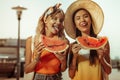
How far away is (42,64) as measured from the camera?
11.9 ft

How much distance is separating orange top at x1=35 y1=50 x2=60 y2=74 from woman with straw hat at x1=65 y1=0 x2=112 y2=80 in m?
0.22

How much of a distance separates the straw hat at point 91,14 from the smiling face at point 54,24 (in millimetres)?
89

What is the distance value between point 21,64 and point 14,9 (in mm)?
894

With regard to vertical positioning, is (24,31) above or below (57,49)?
above

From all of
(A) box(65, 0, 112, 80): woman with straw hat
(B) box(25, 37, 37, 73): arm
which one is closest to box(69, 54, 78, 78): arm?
(A) box(65, 0, 112, 80): woman with straw hat

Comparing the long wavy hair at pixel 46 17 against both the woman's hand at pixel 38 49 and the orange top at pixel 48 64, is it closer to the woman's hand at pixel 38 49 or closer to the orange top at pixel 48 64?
the woman's hand at pixel 38 49

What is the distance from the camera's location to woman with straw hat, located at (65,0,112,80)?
11.8ft

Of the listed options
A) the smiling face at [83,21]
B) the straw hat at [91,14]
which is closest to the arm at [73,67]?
the straw hat at [91,14]

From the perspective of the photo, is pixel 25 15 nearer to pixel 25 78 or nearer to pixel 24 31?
pixel 24 31

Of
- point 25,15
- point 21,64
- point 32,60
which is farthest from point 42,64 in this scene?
point 25,15

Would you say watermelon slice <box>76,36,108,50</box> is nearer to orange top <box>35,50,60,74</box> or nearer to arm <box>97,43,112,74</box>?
arm <box>97,43,112,74</box>

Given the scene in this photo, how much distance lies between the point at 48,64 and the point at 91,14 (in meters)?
0.97

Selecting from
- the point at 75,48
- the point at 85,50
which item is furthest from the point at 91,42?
the point at 75,48

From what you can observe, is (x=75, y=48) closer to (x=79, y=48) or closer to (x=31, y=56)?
(x=79, y=48)
